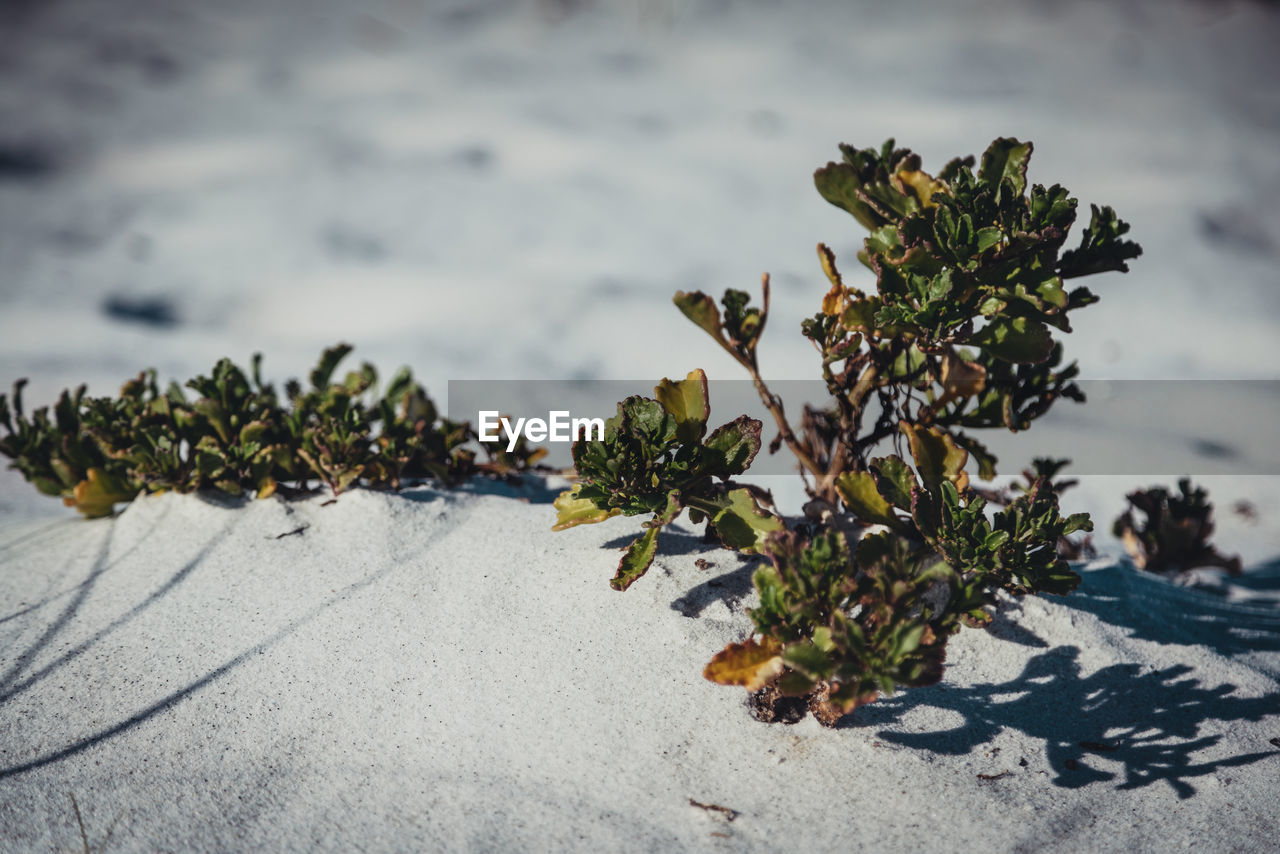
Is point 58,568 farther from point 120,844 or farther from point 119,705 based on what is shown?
point 120,844

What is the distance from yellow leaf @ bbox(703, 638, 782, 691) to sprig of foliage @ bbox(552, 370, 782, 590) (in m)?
0.35

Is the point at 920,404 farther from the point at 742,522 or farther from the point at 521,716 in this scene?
the point at 521,716

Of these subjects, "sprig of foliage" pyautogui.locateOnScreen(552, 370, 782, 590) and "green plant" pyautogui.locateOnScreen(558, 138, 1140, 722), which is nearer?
"green plant" pyautogui.locateOnScreen(558, 138, 1140, 722)

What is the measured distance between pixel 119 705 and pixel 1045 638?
2.70 meters

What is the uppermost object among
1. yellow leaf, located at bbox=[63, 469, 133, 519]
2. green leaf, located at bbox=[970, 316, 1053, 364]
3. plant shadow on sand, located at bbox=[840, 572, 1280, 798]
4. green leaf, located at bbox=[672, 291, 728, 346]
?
green leaf, located at bbox=[672, 291, 728, 346]

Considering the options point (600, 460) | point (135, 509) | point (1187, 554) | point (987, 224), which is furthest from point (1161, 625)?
point (135, 509)

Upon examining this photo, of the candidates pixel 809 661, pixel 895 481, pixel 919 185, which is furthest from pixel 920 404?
pixel 809 661

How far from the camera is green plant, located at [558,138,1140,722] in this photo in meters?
1.72

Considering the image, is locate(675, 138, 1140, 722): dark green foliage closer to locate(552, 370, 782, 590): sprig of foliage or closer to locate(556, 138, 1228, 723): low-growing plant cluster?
locate(556, 138, 1228, 723): low-growing plant cluster

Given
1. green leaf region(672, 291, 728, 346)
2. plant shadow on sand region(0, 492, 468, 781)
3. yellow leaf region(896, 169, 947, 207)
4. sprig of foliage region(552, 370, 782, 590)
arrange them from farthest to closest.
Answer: green leaf region(672, 291, 728, 346) → yellow leaf region(896, 169, 947, 207) → sprig of foliage region(552, 370, 782, 590) → plant shadow on sand region(0, 492, 468, 781)

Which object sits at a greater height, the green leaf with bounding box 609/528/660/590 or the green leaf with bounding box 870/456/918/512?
the green leaf with bounding box 870/456/918/512

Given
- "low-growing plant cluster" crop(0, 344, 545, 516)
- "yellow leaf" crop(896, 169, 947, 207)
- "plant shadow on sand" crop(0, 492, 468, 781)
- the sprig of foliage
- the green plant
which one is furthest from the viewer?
"low-growing plant cluster" crop(0, 344, 545, 516)

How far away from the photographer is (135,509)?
296 cm

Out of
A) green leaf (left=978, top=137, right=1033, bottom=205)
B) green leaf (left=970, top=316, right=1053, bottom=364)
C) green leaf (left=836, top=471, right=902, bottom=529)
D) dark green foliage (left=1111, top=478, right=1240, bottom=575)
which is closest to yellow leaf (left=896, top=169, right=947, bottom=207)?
green leaf (left=978, top=137, right=1033, bottom=205)
